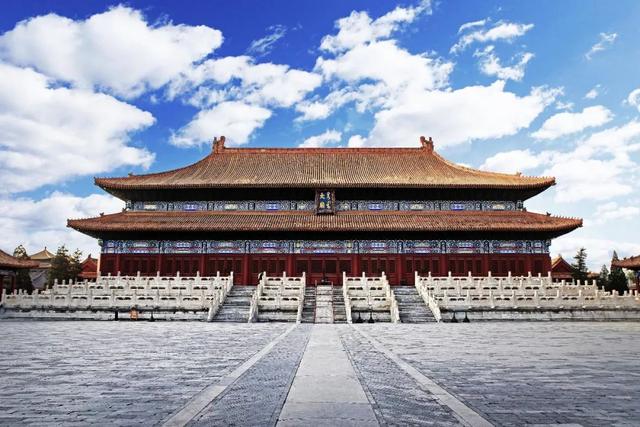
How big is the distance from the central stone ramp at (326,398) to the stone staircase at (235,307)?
16697mm

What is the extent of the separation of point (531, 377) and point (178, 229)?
32359 millimetres

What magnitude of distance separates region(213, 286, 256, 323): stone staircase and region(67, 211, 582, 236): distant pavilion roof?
815cm

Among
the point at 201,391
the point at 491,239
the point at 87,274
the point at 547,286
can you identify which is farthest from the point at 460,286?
the point at 87,274

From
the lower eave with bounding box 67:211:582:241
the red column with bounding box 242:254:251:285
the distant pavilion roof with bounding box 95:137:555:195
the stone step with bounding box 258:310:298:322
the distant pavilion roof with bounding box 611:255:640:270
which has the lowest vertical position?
the stone step with bounding box 258:310:298:322

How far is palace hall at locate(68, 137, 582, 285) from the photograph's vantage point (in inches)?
1512

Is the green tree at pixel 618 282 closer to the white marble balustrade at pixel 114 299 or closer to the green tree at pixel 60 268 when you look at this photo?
the white marble balustrade at pixel 114 299

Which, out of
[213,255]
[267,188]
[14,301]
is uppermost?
[267,188]

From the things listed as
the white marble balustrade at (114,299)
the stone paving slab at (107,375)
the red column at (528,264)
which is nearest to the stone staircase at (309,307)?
the white marble balustrade at (114,299)

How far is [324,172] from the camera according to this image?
43.9m

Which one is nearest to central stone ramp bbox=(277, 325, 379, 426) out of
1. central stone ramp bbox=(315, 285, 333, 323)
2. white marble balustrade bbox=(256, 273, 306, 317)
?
central stone ramp bbox=(315, 285, 333, 323)

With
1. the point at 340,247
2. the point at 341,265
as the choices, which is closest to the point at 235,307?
the point at 341,265

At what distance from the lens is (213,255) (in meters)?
39.4

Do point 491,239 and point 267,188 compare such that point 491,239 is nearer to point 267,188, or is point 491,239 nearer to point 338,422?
point 267,188

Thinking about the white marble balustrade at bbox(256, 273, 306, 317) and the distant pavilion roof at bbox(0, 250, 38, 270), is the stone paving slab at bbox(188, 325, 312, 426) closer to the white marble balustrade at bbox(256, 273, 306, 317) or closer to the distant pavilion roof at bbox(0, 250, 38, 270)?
the white marble balustrade at bbox(256, 273, 306, 317)
